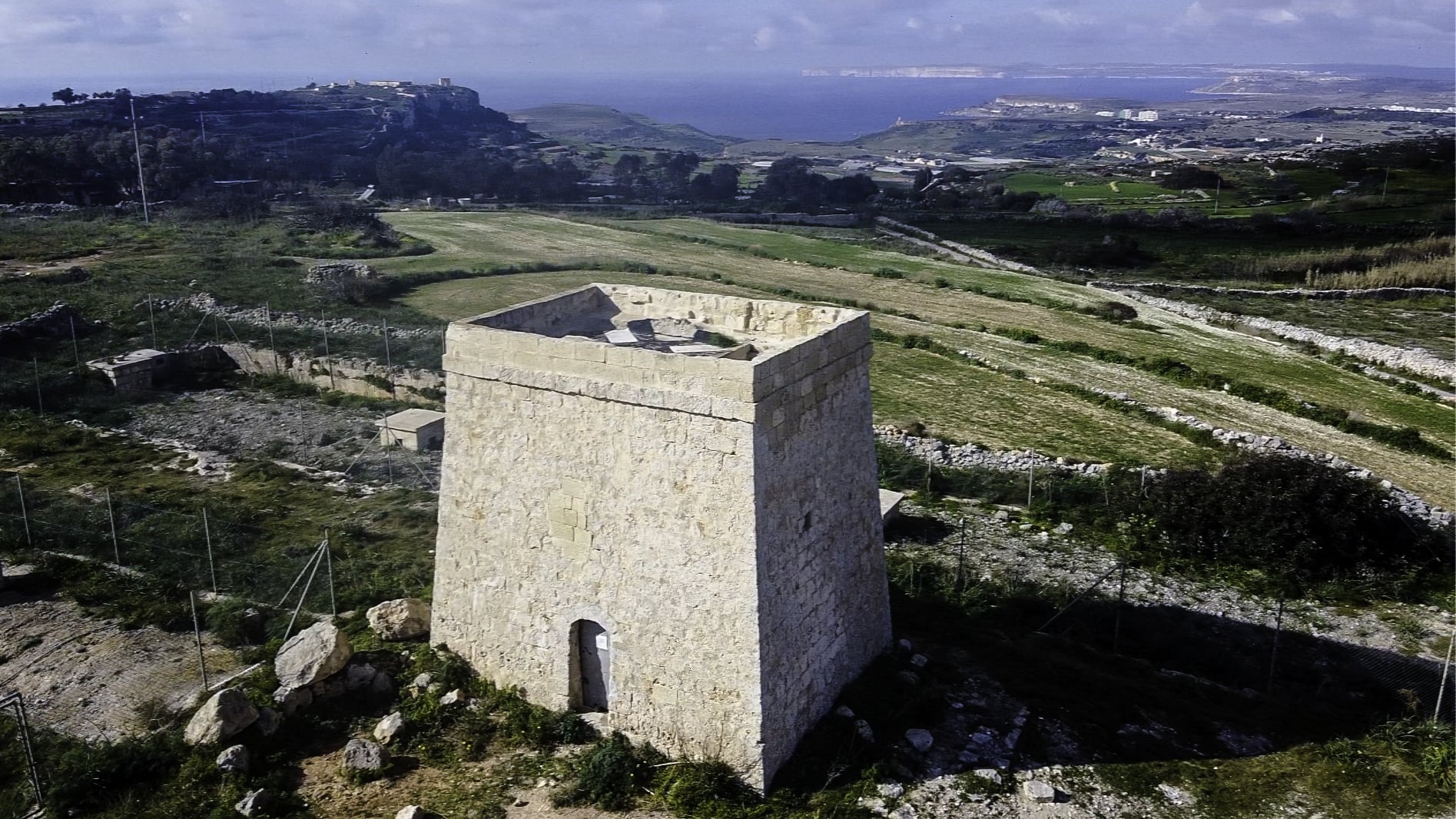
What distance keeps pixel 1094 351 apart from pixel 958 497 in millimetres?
16059

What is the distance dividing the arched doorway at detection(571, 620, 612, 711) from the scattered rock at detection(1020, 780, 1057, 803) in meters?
4.03

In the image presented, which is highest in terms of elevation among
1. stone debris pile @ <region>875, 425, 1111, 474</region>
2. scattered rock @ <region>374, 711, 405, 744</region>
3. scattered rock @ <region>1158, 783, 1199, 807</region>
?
scattered rock @ <region>374, 711, 405, 744</region>

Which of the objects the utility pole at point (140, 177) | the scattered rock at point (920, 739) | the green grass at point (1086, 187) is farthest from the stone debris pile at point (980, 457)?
the green grass at point (1086, 187)

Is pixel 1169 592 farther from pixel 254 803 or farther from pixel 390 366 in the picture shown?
pixel 390 366

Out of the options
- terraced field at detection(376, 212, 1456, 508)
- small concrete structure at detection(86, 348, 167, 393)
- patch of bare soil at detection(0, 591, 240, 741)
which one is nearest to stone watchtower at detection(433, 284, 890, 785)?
patch of bare soil at detection(0, 591, 240, 741)

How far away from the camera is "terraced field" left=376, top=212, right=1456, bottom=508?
945 inches

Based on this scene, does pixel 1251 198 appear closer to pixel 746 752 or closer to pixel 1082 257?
pixel 1082 257

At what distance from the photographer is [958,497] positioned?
18875 millimetres

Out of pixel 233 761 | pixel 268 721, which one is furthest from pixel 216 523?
pixel 233 761

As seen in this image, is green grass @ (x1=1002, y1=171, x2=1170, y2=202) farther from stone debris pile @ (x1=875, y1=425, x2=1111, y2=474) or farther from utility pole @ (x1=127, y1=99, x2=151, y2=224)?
utility pole @ (x1=127, y1=99, x2=151, y2=224)

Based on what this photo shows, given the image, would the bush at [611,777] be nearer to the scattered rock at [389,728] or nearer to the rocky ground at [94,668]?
the scattered rock at [389,728]

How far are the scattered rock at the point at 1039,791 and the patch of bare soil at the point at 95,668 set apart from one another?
27.6ft

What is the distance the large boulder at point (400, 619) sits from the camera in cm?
1115

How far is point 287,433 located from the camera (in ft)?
68.0
